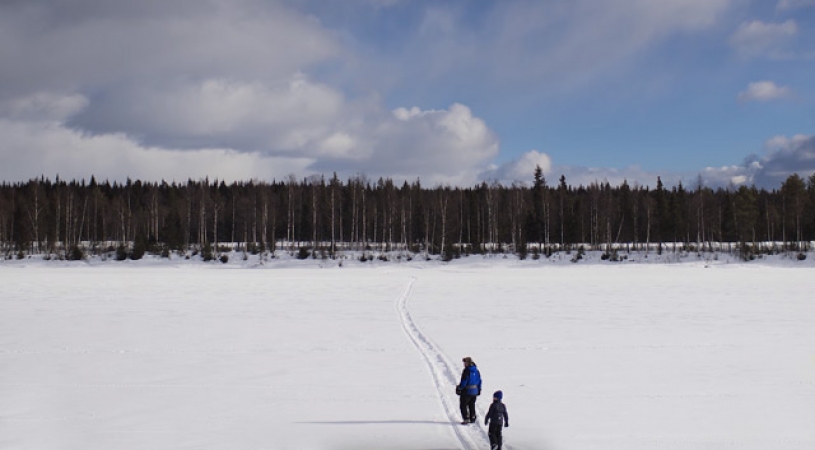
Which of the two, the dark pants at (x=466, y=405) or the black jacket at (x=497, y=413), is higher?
the black jacket at (x=497, y=413)

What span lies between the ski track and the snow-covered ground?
0.05 meters

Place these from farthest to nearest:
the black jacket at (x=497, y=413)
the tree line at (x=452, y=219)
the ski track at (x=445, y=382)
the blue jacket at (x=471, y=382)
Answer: the tree line at (x=452, y=219)
the blue jacket at (x=471, y=382)
the ski track at (x=445, y=382)
the black jacket at (x=497, y=413)

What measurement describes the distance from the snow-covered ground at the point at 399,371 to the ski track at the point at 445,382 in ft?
A: 0.16

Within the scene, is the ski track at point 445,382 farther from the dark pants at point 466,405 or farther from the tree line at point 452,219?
the tree line at point 452,219

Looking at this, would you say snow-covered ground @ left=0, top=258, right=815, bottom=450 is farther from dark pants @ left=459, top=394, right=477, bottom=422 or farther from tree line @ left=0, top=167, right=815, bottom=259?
tree line @ left=0, top=167, right=815, bottom=259

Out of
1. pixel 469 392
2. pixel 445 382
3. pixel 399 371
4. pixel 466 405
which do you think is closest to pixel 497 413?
pixel 469 392

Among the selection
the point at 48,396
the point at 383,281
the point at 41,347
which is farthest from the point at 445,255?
the point at 48,396

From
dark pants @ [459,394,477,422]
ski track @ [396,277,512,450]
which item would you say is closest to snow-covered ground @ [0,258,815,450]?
ski track @ [396,277,512,450]

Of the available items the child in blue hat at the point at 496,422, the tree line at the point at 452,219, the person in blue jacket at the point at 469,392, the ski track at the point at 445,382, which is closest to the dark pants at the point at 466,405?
the person in blue jacket at the point at 469,392

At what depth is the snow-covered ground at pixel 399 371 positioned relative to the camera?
8039mm

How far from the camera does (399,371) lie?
1191 centimetres

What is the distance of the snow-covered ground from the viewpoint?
316 inches

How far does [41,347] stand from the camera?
47.5 feet

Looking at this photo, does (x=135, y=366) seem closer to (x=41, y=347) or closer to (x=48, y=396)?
(x=48, y=396)
